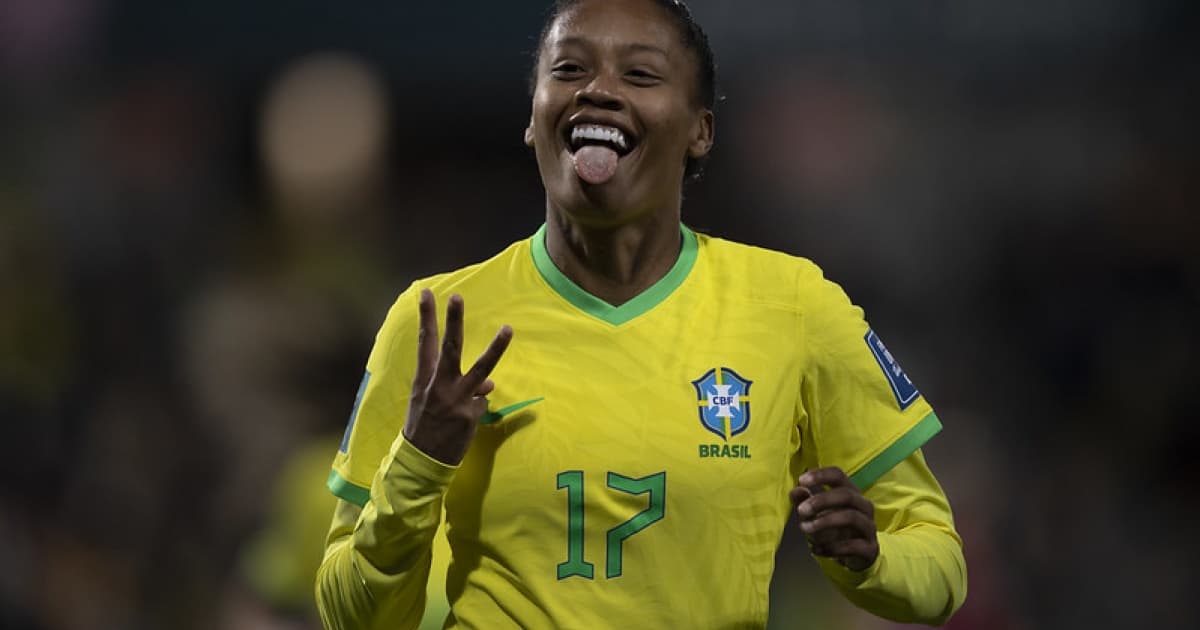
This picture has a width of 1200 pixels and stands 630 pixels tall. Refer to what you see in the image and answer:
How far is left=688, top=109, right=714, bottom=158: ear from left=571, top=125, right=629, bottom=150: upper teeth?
23 cm

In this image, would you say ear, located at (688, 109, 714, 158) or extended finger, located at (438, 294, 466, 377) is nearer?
extended finger, located at (438, 294, 466, 377)

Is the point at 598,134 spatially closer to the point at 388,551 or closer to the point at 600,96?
the point at 600,96

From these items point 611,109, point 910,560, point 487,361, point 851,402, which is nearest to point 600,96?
point 611,109

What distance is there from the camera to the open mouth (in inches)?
118

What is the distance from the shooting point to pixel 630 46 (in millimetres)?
3061

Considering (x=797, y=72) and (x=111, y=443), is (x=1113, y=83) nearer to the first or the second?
(x=797, y=72)

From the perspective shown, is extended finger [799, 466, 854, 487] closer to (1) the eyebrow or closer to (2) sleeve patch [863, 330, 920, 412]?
(2) sleeve patch [863, 330, 920, 412]

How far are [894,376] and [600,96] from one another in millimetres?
710

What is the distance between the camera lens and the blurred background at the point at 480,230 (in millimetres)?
6875

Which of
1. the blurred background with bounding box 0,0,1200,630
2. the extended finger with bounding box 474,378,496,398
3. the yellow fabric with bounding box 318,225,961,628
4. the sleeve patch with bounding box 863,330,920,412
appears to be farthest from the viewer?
the blurred background with bounding box 0,0,1200,630

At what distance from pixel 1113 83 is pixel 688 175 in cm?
482

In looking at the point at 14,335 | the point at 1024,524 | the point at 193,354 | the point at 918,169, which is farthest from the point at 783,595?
the point at 14,335

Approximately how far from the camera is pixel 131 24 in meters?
7.98

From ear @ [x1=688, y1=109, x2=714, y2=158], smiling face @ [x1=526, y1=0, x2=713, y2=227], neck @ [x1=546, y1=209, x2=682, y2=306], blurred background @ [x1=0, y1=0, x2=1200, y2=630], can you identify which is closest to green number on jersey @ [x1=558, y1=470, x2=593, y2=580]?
neck @ [x1=546, y1=209, x2=682, y2=306]
